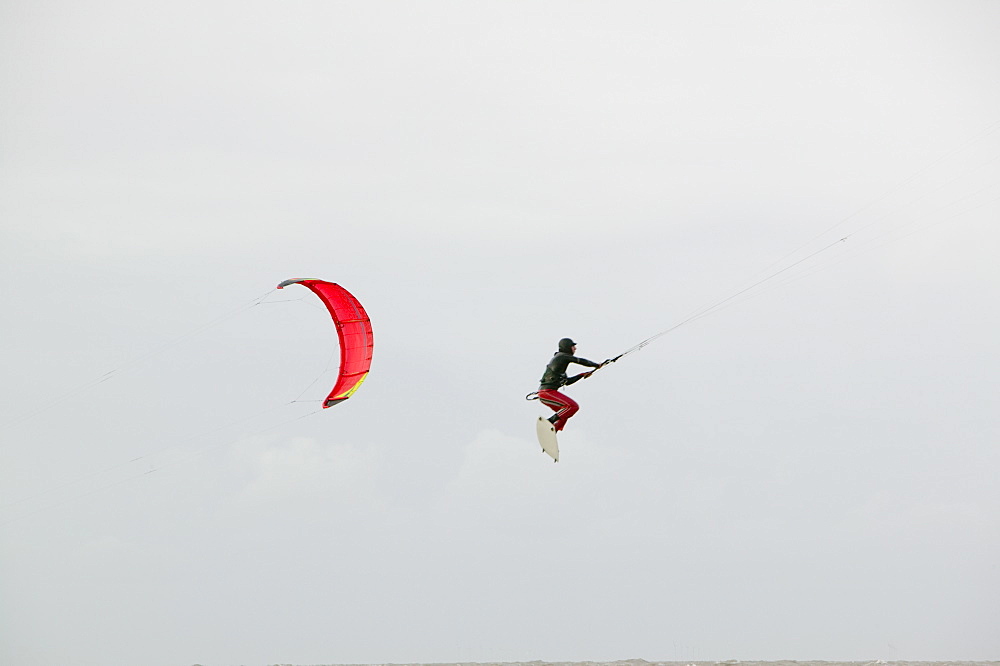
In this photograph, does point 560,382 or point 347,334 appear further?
point 347,334

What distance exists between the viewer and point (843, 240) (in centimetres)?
1869

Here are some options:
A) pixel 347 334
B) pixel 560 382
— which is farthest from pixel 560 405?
pixel 347 334

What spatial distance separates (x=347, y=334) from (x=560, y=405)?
21.6 ft

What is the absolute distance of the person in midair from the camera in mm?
19203

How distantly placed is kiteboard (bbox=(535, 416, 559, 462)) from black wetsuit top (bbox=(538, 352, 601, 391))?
563 mm

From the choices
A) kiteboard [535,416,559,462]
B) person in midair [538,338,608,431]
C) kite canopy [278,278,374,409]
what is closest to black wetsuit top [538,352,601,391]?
person in midair [538,338,608,431]

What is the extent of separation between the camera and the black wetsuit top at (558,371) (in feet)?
62.9

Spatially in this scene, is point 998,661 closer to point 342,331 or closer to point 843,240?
point 843,240

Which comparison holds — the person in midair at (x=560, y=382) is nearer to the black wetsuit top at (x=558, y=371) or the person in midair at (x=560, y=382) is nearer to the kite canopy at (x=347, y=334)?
the black wetsuit top at (x=558, y=371)

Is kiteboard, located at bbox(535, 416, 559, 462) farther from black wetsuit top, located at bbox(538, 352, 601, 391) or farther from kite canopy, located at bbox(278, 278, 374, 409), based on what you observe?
kite canopy, located at bbox(278, 278, 374, 409)

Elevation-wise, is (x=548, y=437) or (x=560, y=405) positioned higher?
(x=560, y=405)

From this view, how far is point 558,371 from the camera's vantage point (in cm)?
1933

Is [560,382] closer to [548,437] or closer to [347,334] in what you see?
[548,437]

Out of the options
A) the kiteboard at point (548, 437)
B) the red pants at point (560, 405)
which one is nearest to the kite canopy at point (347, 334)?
the kiteboard at point (548, 437)
